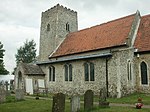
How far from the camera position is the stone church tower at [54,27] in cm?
3425

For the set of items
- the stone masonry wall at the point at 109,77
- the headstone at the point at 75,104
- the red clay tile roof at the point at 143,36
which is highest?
the red clay tile roof at the point at 143,36

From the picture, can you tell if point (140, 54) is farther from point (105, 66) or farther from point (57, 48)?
point (57, 48)

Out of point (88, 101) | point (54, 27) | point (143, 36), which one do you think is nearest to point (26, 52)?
point (54, 27)

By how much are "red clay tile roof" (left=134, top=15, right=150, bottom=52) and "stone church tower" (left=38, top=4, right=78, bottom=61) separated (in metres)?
12.8

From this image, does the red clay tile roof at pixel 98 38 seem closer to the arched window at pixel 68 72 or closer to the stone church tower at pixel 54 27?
the stone church tower at pixel 54 27

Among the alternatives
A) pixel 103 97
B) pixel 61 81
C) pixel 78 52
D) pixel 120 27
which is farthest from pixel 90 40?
pixel 103 97

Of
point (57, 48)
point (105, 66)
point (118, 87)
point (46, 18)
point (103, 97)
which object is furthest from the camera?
point (46, 18)

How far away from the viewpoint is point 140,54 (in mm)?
22594

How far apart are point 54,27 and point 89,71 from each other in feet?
41.9

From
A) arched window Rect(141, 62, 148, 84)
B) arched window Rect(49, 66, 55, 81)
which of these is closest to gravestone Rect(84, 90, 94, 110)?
arched window Rect(141, 62, 148, 84)

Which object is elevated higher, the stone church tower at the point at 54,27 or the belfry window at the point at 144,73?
the stone church tower at the point at 54,27

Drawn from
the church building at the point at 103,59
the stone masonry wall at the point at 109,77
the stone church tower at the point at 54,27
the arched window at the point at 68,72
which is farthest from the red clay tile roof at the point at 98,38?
the arched window at the point at 68,72

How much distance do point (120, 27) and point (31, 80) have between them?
41.5 feet

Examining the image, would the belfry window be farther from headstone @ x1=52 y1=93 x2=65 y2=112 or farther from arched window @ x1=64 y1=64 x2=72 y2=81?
headstone @ x1=52 y1=93 x2=65 y2=112
